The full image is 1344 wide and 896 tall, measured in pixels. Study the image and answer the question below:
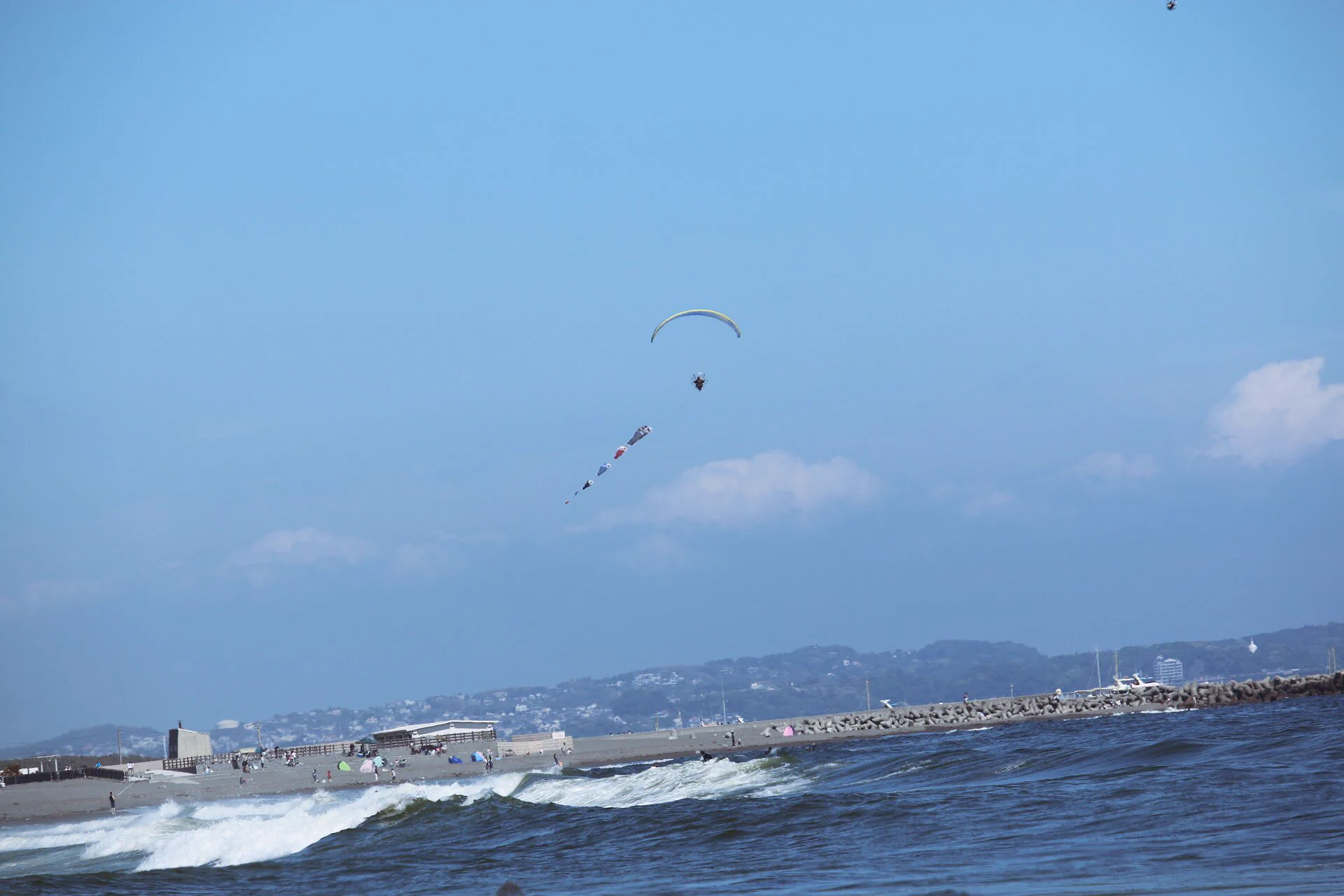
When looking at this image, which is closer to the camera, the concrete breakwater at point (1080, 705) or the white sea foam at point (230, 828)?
the white sea foam at point (230, 828)

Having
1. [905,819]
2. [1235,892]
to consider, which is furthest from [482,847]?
[1235,892]

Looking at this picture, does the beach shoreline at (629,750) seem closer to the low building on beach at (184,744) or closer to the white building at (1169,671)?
the low building on beach at (184,744)

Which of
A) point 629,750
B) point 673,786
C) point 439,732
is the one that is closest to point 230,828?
point 673,786

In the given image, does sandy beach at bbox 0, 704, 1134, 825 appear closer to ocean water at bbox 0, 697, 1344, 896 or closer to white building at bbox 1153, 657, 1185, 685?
ocean water at bbox 0, 697, 1344, 896

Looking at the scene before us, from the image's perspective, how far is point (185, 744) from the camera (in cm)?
6725

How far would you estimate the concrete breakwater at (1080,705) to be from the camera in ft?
194

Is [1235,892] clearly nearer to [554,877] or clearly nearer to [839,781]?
[554,877]

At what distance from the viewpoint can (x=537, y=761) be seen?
202ft

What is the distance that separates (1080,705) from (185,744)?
46.0m

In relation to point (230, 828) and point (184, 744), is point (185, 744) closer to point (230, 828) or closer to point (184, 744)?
point (184, 744)

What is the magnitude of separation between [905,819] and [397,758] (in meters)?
41.0

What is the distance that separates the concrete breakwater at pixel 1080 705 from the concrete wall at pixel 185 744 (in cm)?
3204

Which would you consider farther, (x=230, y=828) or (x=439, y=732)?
(x=439, y=732)

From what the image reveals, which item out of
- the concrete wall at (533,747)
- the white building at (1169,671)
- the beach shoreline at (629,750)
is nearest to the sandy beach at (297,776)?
the beach shoreline at (629,750)
